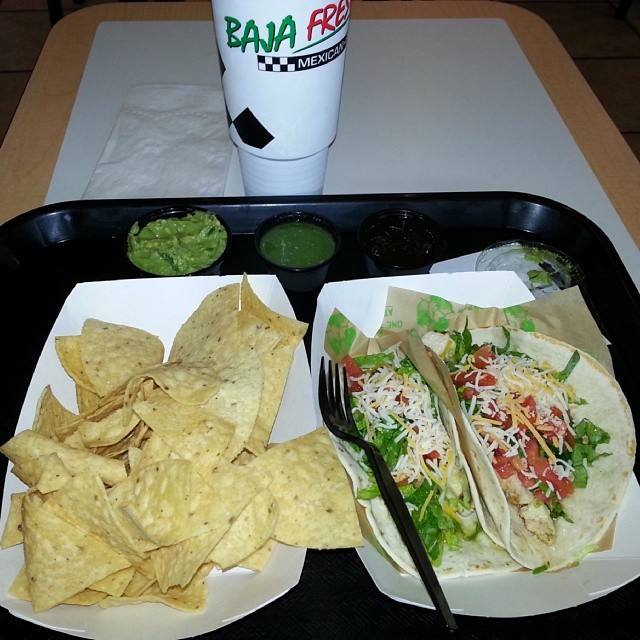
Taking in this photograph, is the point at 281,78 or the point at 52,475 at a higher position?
the point at 281,78

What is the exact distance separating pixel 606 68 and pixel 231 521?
552 centimetres

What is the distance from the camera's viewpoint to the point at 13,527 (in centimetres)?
147

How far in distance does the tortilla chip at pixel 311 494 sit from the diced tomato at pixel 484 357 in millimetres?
515

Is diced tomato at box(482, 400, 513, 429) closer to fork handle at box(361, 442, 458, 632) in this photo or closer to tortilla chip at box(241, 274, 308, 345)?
fork handle at box(361, 442, 458, 632)

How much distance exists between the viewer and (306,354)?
186 cm

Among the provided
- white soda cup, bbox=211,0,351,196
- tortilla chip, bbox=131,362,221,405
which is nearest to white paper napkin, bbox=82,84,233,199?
white soda cup, bbox=211,0,351,196

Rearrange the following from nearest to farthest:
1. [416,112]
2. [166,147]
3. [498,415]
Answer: [498,415]
[166,147]
[416,112]

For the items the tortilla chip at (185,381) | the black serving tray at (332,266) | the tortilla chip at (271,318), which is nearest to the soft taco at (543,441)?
the black serving tray at (332,266)

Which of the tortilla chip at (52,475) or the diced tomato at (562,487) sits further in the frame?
the diced tomato at (562,487)

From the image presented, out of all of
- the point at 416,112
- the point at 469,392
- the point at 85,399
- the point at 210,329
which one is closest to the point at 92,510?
the point at 85,399

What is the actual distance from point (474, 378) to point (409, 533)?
21.5 inches

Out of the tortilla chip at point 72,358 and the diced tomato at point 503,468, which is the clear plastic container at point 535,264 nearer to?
the diced tomato at point 503,468

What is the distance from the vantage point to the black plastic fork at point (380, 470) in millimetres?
1357

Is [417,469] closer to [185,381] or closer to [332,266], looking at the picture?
[185,381]
